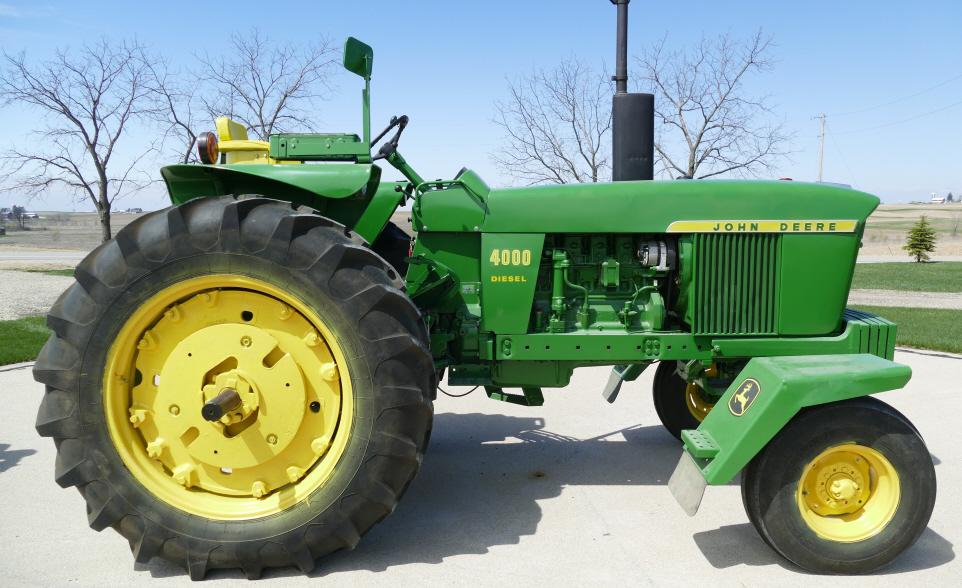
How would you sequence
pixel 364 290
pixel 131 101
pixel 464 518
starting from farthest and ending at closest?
pixel 131 101 < pixel 464 518 < pixel 364 290

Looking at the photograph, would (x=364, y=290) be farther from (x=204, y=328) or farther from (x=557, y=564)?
(x=557, y=564)

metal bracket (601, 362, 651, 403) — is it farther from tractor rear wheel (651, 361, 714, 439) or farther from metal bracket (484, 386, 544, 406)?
metal bracket (484, 386, 544, 406)

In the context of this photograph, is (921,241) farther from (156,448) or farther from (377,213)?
(156,448)

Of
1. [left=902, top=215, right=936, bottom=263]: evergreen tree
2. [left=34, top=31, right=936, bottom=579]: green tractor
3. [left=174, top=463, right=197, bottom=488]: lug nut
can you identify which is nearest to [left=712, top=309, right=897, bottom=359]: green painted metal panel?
[left=34, top=31, right=936, bottom=579]: green tractor

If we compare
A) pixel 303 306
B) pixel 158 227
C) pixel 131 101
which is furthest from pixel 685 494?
pixel 131 101

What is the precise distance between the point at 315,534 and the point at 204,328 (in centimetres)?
106

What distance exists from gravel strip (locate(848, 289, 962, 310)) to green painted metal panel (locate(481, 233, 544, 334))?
37.9 feet

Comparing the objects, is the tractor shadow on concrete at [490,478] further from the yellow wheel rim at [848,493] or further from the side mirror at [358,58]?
the side mirror at [358,58]

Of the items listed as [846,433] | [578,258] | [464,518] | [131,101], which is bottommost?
[464,518]

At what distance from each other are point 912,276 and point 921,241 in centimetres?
686

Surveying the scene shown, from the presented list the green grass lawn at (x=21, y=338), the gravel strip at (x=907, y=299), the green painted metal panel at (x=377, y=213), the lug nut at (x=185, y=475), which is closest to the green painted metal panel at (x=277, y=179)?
the green painted metal panel at (x=377, y=213)

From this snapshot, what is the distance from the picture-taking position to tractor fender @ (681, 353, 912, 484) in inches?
122

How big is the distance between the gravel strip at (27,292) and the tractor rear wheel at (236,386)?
32.8 feet

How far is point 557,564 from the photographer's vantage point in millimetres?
3186
